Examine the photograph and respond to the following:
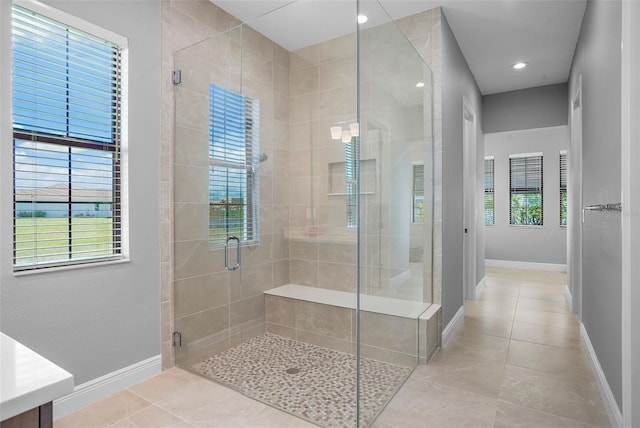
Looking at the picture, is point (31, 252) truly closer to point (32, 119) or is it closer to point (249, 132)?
point (32, 119)

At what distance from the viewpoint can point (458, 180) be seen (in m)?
3.55

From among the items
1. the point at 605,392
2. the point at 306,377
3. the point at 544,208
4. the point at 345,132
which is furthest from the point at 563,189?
the point at 306,377

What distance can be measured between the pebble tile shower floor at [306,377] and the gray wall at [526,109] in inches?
170

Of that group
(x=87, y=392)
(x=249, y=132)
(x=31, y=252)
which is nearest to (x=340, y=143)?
(x=249, y=132)

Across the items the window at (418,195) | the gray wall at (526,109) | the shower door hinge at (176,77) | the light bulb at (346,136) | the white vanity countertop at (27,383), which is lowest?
the white vanity countertop at (27,383)

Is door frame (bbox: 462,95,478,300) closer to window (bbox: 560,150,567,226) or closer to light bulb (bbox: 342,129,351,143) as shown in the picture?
light bulb (bbox: 342,129,351,143)

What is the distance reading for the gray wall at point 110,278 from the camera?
68.4 inches

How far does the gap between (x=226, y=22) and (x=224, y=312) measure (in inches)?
89.2

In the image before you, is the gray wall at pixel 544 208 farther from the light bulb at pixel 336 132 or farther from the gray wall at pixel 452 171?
the light bulb at pixel 336 132

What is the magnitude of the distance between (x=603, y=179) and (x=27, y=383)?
2764mm

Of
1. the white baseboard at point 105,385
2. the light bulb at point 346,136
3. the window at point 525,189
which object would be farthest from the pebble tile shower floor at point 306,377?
the window at point 525,189

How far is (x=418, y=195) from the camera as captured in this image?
268 cm

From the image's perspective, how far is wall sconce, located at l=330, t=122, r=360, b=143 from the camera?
207 cm

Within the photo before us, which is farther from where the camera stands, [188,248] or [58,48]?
[188,248]
